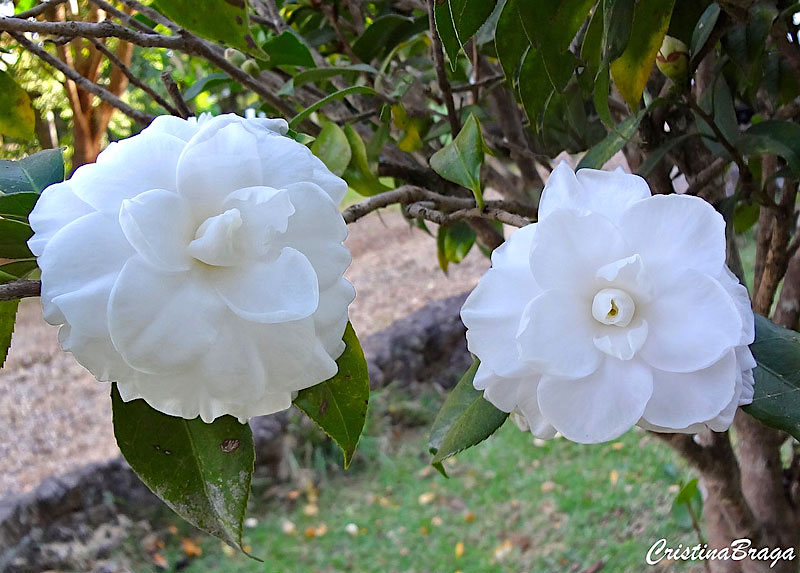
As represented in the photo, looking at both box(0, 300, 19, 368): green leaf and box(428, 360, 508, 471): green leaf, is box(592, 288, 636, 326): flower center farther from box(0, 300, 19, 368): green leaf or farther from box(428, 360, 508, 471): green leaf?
box(0, 300, 19, 368): green leaf

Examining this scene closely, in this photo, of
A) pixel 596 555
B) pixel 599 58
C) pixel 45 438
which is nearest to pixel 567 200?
pixel 599 58

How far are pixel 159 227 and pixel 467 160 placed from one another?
28 centimetres

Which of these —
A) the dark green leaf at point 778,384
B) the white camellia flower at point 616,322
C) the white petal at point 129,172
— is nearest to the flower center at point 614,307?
the white camellia flower at point 616,322

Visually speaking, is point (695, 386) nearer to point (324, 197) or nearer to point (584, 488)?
point (324, 197)

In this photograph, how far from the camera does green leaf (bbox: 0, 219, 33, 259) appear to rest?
1.23 ft


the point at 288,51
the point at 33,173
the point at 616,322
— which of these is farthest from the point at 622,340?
the point at 288,51

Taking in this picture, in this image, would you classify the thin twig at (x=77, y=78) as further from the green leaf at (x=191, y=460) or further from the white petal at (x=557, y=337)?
the white petal at (x=557, y=337)

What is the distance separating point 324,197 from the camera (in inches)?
13.6

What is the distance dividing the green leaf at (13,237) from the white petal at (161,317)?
11cm

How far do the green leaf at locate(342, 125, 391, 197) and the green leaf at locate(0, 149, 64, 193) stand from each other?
9.4 inches

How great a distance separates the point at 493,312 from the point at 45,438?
2515mm

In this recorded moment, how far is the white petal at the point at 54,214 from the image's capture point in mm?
329

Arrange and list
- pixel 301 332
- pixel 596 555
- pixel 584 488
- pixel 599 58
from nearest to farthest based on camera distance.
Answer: pixel 301 332 < pixel 599 58 < pixel 596 555 < pixel 584 488

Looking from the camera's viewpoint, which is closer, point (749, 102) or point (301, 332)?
point (301, 332)
